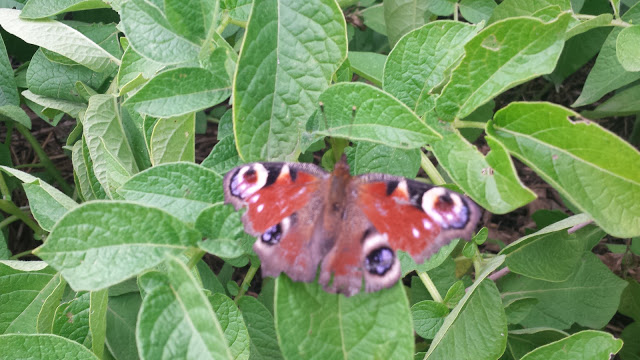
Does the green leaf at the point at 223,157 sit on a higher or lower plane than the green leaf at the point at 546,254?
higher

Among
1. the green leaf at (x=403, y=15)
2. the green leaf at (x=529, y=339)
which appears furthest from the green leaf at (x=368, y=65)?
the green leaf at (x=529, y=339)

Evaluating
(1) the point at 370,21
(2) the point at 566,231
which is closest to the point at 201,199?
(2) the point at 566,231

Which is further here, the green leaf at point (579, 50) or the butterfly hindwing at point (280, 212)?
the green leaf at point (579, 50)

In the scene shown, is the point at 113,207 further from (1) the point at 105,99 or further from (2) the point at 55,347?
(1) the point at 105,99

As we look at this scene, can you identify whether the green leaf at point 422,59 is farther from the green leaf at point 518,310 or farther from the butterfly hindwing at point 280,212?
the green leaf at point 518,310

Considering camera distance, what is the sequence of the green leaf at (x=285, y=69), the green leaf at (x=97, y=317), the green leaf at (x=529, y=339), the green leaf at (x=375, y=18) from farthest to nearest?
the green leaf at (x=375, y=18) < the green leaf at (x=529, y=339) < the green leaf at (x=97, y=317) < the green leaf at (x=285, y=69)

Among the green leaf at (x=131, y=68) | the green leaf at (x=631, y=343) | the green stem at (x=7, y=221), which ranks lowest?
the green leaf at (x=631, y=343)

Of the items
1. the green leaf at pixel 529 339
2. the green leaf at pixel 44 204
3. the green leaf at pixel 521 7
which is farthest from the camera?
the green leaf at pixel 529 339
